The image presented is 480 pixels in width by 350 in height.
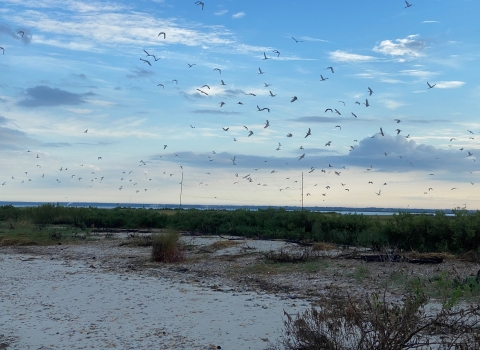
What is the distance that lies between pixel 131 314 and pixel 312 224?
1951 cm

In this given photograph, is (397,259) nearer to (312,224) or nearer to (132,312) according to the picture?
(132,312)

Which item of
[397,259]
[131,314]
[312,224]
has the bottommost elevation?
[131,314]

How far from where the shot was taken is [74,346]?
7.81 metres

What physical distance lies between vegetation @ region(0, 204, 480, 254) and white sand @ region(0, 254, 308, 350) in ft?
32.1

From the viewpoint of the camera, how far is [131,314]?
9.93 metres

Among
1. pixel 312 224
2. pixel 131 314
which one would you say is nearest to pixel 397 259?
pixel 131 314

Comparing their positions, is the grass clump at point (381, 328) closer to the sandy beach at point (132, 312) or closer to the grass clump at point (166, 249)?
the sandy beach at point (132, 312)

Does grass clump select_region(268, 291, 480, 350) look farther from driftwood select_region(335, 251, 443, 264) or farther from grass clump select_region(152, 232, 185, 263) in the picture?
grass clump select_region(152, 232, 185, 263)

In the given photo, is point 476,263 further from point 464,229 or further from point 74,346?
point 74,346

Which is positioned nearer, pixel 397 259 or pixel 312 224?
pixel 397 259

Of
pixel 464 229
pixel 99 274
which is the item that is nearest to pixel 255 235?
pixel 464 229

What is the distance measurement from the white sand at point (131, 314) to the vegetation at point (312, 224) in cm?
978

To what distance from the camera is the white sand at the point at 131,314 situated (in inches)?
317

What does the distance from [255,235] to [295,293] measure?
1680 cm
